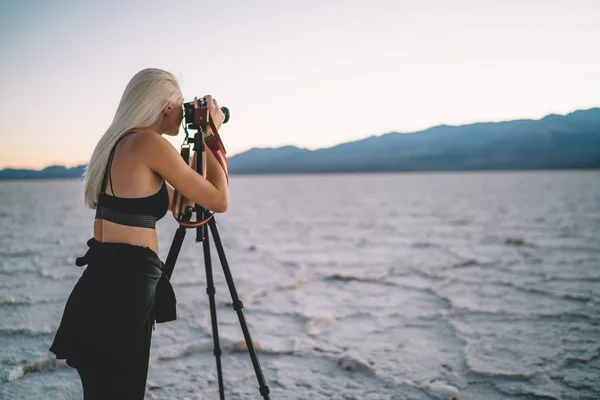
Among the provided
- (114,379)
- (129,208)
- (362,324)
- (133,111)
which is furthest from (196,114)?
(362,324)

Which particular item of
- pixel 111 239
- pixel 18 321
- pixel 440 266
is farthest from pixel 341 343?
pixel 440 266

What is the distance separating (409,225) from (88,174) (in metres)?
10.5

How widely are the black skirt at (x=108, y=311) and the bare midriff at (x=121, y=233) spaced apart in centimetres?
2

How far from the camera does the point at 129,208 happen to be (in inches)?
56.4

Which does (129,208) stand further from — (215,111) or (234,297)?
(234,297)

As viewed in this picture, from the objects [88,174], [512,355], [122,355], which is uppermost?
[88,174]

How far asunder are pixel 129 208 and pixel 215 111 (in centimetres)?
45

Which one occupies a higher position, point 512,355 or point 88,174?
point 88,174

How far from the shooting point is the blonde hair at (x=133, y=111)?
4.71ft

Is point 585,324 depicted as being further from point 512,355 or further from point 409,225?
point 409,225

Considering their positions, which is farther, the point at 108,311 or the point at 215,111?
the point at 215,111

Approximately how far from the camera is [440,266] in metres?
6.11

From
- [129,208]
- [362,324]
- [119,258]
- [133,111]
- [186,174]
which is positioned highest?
[133,111]

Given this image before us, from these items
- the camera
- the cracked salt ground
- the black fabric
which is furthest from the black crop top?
the cracked salt ground
